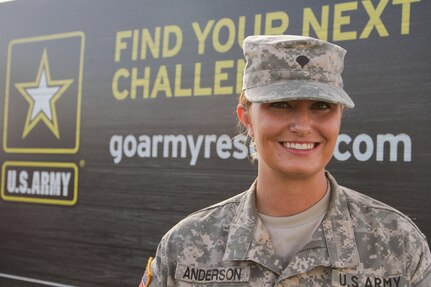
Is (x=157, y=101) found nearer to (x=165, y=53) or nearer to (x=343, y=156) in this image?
(x=165, y=53)

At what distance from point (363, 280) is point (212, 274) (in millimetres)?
272

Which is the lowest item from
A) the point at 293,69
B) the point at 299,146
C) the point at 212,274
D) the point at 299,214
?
the point at 212,274

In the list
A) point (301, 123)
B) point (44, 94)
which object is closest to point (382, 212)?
point (301, 123)

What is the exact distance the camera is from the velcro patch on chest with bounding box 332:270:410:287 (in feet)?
3.07

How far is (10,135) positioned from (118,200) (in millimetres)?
634

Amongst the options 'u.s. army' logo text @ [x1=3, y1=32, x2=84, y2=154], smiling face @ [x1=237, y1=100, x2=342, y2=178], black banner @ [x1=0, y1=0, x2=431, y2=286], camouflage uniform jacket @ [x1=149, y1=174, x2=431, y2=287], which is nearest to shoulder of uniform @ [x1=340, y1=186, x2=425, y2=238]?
camouflage uniform jacket @ [x1=149, y1=174, x2=431, y2=287]

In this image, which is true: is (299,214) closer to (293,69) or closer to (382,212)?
(382,212)

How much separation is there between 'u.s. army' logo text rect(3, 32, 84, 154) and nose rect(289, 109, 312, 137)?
4.18 feet

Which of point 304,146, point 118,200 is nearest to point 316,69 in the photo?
point 304,146

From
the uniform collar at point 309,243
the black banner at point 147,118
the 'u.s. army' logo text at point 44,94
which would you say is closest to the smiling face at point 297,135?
the uniform collar at point 309,243

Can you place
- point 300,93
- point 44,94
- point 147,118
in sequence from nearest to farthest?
1. point 300,93
2. point 147,118
3. point 44,94

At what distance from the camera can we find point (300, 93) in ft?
3.01

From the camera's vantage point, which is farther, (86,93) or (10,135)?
(10,135)

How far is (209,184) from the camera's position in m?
1.71
